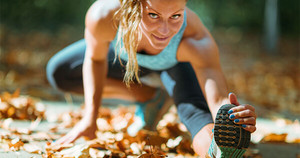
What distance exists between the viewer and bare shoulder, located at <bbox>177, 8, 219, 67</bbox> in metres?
1.37

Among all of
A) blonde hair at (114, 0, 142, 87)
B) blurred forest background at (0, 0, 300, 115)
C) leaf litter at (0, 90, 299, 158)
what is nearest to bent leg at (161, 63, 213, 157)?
leaf litter at (0, 90, 299, 158)

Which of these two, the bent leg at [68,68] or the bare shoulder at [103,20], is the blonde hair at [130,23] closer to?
the bare shoulder at [103,20]

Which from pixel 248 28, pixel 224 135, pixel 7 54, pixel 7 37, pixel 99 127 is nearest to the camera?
pixel 224 135

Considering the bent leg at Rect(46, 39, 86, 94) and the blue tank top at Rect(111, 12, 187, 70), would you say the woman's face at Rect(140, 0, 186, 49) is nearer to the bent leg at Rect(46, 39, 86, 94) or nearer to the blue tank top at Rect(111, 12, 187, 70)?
the blue tank top at Rect(111, 12, 187, 70)

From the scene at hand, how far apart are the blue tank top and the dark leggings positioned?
0.24 ft

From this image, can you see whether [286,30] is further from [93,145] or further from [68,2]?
[93,145]

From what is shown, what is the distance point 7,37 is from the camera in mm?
5039

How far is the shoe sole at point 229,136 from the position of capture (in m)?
1.08

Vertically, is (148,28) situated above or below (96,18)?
below

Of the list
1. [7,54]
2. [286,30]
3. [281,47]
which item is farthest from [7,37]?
[286,30]

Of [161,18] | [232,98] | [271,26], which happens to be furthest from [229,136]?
[271,26]

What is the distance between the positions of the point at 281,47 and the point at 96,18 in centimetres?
555

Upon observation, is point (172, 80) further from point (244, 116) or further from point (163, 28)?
point (244, 116)

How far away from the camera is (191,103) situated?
5.00ft
